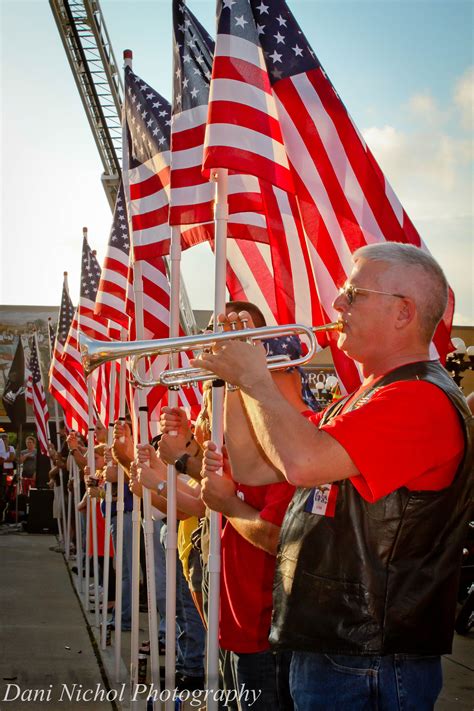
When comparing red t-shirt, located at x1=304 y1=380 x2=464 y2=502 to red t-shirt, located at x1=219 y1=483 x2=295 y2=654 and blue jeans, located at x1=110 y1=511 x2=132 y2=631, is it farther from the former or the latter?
blue jeans, located at x1=110 y1=511 x2=132 y2=631

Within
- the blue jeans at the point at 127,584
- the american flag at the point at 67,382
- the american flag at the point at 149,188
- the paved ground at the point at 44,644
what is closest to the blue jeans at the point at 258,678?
the paved ground at the point at 44,644

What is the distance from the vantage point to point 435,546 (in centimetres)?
270

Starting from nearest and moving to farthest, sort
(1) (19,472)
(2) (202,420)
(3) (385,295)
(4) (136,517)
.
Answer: (3) (385,295)
(2) (202,420)
(4) (136,517)
(1) (19,472)

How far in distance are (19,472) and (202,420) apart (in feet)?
62.8

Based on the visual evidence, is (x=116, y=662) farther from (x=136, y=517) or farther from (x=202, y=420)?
(x=202, y=420)

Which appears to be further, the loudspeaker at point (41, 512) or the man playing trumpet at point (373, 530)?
the loudspeaker at point (41, 512)

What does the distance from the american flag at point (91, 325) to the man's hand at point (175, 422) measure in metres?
5.10

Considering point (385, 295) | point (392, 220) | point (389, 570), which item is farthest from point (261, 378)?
point (392, 220)

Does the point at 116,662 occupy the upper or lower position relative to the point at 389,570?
lower

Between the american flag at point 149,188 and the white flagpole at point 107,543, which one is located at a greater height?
the american flag at point 149,188

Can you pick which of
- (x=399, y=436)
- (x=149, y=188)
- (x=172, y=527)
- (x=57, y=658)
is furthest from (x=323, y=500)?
(x=57, y=658)

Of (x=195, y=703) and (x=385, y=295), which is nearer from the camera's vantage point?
(x=385, y=295)

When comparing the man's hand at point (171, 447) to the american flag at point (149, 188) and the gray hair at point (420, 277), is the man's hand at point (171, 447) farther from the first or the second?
the gray hair at point (420, 277)

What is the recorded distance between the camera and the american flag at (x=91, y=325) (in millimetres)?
10414
